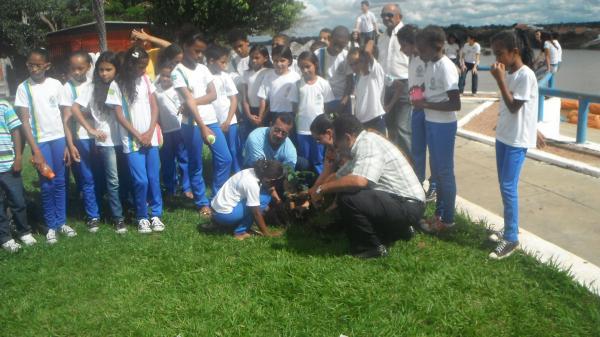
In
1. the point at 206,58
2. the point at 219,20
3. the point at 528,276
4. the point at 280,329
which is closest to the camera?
the point at 280,329

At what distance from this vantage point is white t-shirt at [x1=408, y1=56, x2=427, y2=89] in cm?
488

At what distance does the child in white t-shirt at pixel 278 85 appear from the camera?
5727 millimetres

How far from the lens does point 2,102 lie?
4562mm

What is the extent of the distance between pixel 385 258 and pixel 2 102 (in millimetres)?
3556

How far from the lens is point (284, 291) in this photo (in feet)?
12.3

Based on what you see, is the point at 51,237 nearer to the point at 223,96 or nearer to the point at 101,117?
the point at 101,117

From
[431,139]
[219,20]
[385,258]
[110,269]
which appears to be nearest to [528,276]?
[385,258]

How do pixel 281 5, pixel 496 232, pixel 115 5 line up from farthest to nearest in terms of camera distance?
pixel 115 5, pixel 281 5, pixel 496 232

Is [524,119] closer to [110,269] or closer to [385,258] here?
[385,258]

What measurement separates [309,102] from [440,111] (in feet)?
5.00

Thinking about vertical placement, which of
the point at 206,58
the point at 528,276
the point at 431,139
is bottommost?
the point at 528,276

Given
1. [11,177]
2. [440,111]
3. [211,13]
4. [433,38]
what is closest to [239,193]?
[440,111]

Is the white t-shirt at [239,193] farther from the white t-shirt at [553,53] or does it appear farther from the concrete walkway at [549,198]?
the white t-shirt at [553,53]

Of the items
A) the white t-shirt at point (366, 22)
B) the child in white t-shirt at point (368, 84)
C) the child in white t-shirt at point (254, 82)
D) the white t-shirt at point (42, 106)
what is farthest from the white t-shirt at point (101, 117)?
the white t-shirt at point (366, 22)
